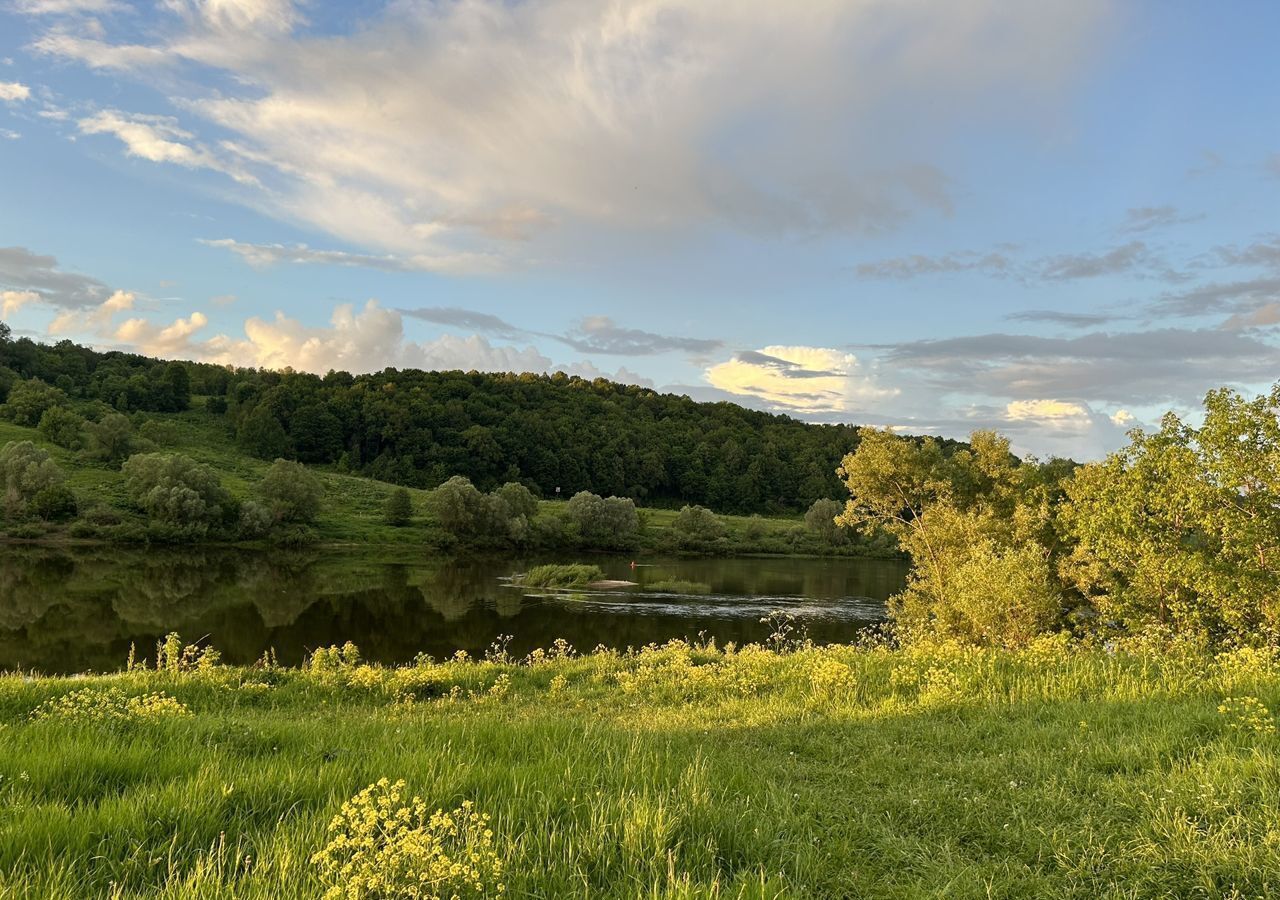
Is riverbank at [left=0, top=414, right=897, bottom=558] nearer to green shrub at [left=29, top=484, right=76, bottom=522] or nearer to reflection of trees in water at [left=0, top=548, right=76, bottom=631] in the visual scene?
green shrub at [left=29, top=484, right=76, bottom=522]

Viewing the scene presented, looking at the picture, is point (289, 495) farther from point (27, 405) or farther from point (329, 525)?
point (27, 405)

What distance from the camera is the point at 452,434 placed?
162 m

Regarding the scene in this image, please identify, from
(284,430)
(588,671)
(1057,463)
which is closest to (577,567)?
(1057,463)

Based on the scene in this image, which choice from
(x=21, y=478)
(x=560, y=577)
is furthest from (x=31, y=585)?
(x=560, y=577)

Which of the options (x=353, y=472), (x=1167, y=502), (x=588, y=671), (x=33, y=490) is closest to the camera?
(x=588, y=671)

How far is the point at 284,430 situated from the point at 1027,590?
491ft

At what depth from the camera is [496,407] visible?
185 metres

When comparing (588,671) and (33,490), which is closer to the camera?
(588,671)

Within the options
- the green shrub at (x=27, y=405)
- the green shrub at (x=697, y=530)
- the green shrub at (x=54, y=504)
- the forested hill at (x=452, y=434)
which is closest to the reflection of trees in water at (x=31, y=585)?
the green shrub at (x=54, y=504)

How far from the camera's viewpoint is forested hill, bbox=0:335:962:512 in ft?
470

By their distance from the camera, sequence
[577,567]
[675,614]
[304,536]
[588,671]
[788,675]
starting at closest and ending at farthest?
[788,675] < [588,671] < [675,614] < [577,567] < [304,536]

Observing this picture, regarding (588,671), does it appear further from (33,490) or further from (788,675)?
(33,490)

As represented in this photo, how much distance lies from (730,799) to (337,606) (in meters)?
45.5

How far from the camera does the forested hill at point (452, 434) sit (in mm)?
143375
